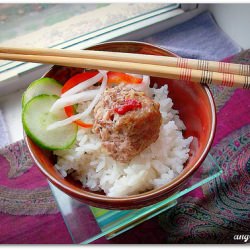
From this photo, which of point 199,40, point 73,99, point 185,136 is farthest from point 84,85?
point 199,40

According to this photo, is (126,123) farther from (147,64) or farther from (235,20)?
(235,20)

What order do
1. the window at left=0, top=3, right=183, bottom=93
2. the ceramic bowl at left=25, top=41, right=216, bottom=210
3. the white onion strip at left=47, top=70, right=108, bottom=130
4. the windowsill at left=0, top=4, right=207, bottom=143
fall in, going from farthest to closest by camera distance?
the window at left=0, top=3, right=183, bottom=93
the windowsill at left=0, top=4, right=207, bottom=143
the white onion strip at left=47, top=70, right=108, bottom=130
the ceramic bowl at left=25, top=41, right=216, bottom=210

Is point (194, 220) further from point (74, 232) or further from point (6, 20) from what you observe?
point (6, 20)

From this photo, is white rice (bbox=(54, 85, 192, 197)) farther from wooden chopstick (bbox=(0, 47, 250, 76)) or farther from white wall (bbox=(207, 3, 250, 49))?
white wall (bbox=(207, 3, 250, 49))

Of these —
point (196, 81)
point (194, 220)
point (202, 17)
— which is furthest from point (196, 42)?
point (194, 220)

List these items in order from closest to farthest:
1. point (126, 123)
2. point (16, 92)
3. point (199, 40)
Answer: point (126, 123) < point (16, 92) < point (199, 40)

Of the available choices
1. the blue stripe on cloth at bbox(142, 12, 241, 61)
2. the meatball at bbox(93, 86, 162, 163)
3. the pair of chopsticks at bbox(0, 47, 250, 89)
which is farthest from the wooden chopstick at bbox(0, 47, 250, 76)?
the blue stripe on cloth at bbox(142, 12, 241, 61)

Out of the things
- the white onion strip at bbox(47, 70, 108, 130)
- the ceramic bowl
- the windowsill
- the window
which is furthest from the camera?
the window

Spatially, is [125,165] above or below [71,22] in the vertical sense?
below
